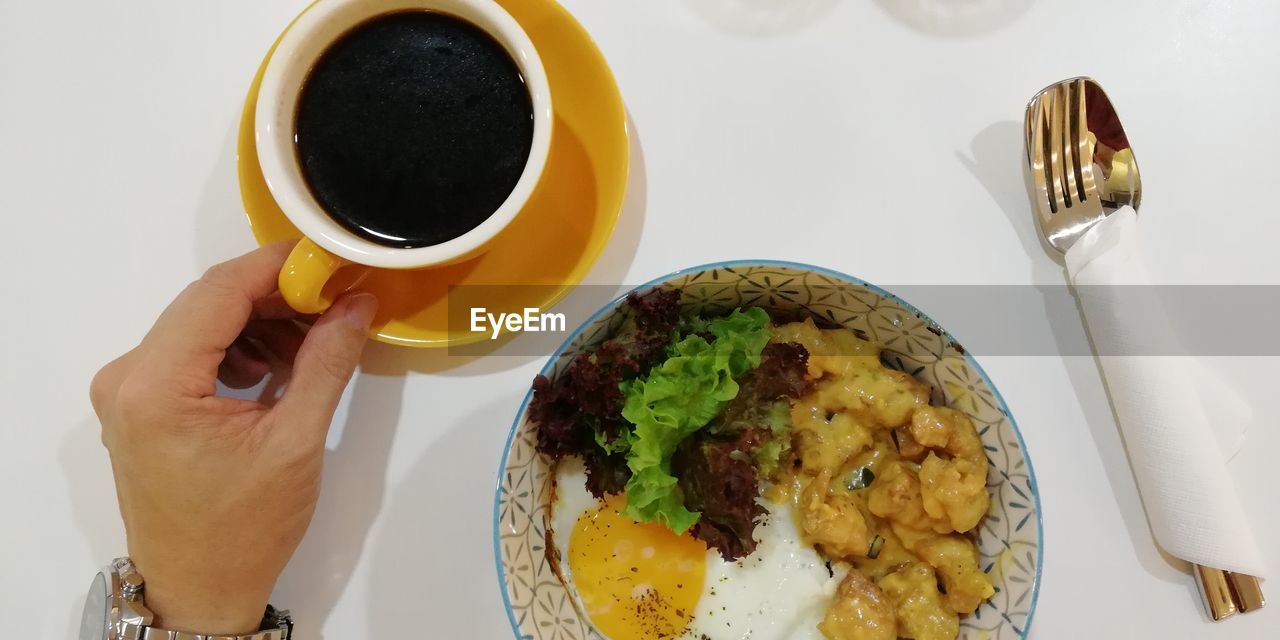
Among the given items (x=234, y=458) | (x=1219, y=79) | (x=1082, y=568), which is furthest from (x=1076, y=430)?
(x=234, y=458)

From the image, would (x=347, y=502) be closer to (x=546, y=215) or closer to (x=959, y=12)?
(x=546, y=215)

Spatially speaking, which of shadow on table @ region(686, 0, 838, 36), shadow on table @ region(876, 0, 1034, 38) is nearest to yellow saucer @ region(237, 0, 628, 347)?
shadow on table @ region(686, 0, 838, 36)

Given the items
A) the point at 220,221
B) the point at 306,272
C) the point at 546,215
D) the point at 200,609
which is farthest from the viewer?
the point at 220,221

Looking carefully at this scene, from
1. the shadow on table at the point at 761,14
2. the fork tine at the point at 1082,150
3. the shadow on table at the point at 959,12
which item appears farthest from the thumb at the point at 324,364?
the fork tine at the point at 1082,150

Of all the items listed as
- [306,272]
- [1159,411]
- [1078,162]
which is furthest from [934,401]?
[306,272]

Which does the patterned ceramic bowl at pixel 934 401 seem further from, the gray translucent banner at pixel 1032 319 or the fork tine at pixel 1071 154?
the fork tine at pixel 1071 154

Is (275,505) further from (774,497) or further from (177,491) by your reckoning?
(774,497)
